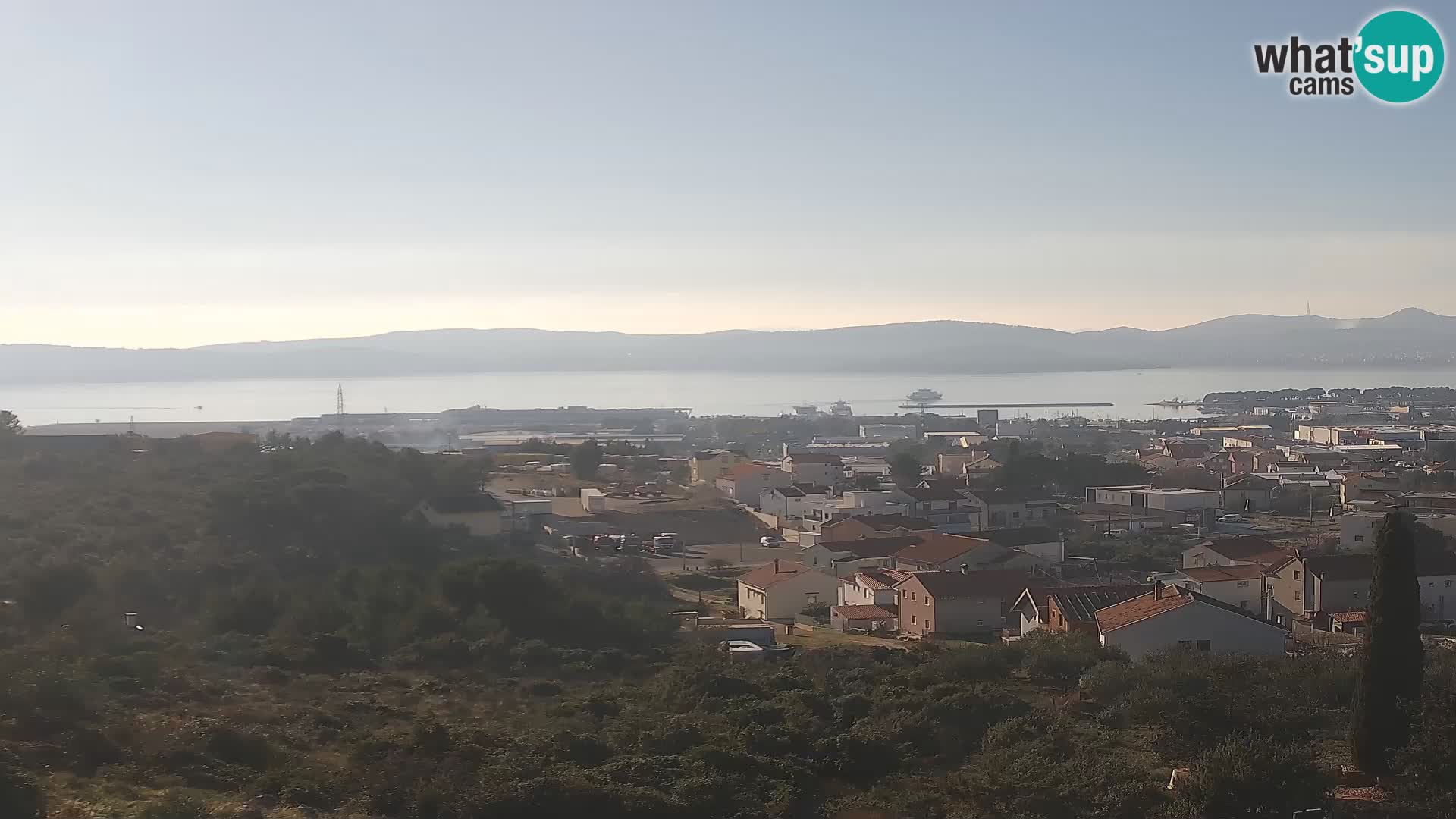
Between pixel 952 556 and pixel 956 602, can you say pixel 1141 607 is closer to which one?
pixel 956 602

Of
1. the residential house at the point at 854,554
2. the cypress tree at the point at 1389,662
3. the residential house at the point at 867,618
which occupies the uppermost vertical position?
the cypress tree at the point at 1389,662

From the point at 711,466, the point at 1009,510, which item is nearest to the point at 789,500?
the point at 1009,510

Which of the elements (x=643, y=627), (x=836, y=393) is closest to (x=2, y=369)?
(x=836, y=393)

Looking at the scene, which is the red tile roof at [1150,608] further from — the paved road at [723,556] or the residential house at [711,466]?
the residential house at [711,466]

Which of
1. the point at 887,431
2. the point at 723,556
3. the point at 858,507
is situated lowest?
the point at 723,556

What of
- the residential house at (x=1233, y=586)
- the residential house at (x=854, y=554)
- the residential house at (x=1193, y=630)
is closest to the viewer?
the residential house at (x=1193, y=630)

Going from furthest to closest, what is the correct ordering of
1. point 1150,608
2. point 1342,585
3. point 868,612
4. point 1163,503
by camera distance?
point 1163,503 < point 868,612 < point 1342,585 < point 1150,608

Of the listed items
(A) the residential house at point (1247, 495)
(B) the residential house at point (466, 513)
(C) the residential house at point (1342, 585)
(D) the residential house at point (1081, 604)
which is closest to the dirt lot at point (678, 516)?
(B) the residential house at point (466, 513)
